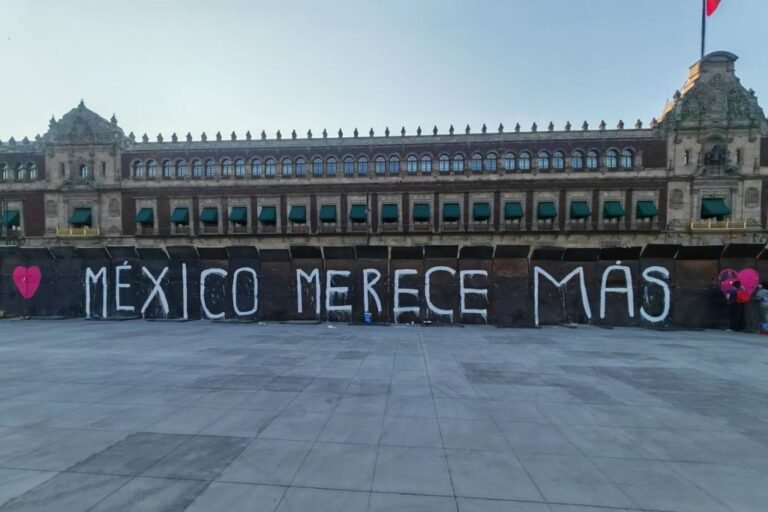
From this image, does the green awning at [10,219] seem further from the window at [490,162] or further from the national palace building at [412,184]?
the window at [490,162]

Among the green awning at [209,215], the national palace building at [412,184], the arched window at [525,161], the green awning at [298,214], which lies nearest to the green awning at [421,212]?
the national palace building at [412,184]

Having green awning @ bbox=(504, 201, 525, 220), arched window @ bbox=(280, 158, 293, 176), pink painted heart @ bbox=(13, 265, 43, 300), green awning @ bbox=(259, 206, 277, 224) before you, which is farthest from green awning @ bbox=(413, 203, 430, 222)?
pink painted heart @ bbox=(13, 265, 43, 300)

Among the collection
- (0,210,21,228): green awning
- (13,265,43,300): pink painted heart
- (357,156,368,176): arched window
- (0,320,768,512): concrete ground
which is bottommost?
(0,320,768,512): concrete ground

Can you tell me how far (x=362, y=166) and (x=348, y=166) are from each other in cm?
144

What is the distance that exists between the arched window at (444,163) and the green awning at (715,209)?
929 inches

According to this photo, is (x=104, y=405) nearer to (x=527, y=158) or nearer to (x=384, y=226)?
(x=384, y=226)

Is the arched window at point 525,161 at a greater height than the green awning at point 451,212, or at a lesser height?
greater

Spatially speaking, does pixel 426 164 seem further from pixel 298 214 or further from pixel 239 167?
pixel 239 167

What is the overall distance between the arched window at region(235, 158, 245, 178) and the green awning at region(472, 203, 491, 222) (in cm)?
2405

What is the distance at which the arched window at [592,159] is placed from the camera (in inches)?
1289

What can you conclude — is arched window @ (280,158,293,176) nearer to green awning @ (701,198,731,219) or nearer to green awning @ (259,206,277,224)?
green awning @ (259,206,277,224)

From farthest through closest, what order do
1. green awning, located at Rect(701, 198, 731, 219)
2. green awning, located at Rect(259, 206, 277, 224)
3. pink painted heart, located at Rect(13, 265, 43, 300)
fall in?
green awning, located at Rect(259, 206, 277, 224) → green awning, located at Rect(701, 198, 731, 219) → pink painted heart, located at Rect(13, 265, 43, 300)

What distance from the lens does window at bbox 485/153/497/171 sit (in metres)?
33.7

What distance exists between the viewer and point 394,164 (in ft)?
113
